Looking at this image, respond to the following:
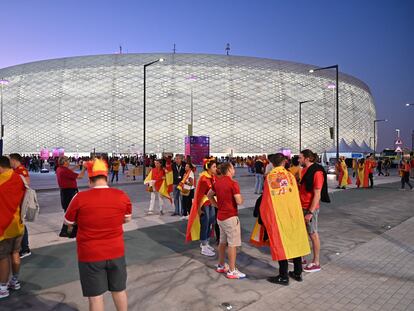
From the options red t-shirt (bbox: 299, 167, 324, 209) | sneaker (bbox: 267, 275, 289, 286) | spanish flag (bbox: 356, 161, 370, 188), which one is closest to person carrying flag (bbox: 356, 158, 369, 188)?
spanish flag (bbox: 356, 161, 370, 188)

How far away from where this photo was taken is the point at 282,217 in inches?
191

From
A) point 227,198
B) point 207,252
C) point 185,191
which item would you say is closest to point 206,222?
point 207,252

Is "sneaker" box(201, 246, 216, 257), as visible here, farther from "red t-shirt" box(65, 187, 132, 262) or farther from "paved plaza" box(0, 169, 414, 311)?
"red t-shirt" box(65, 187, 132, 262)

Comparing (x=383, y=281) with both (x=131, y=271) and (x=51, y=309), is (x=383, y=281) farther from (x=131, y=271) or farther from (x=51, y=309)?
(x=51, y=309)

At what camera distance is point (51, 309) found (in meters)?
4.02

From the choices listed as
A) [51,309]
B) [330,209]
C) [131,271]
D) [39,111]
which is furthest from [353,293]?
[39,111]

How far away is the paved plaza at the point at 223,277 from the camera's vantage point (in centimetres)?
420

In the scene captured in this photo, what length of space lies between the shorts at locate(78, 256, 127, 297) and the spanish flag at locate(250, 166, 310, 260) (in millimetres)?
2248

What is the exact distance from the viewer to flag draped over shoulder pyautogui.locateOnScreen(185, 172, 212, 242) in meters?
6.26

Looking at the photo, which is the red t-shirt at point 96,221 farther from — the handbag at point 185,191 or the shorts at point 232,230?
the handbag at point 185,191

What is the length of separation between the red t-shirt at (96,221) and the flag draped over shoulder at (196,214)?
3.14 metres

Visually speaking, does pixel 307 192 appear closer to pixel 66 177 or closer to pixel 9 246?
pixel 9 246

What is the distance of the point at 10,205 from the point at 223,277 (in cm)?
287

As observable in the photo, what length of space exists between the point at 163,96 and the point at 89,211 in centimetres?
6969
